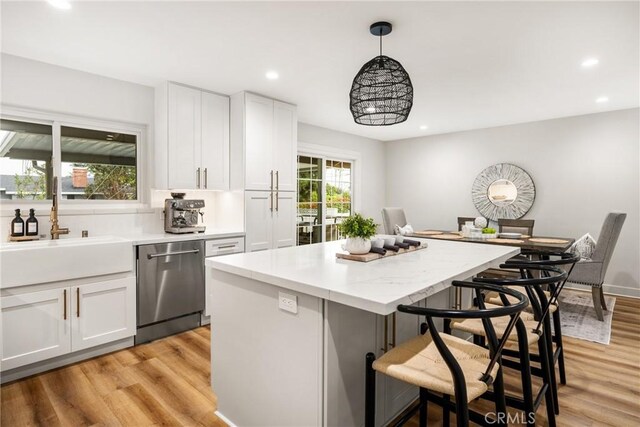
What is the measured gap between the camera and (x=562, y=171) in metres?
4.94

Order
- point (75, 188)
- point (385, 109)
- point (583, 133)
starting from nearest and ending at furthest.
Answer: point (385, 109) → point (75, 188) → point (583, 133)

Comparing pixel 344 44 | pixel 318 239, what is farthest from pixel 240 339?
pixel 318 239

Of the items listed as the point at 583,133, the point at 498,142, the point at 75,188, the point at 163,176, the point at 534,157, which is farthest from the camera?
the point at 498,142

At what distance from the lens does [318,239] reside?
569 centimetres

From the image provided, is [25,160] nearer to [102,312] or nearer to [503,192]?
[102,312]

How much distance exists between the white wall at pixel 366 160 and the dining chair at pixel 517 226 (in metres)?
2.32

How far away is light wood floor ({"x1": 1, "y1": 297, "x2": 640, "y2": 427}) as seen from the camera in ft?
6.48

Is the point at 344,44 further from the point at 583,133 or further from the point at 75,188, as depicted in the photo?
the point at 583,133

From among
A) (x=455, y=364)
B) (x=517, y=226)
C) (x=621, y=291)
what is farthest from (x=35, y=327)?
(x=621, y=291)

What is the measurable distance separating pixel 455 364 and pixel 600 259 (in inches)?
136

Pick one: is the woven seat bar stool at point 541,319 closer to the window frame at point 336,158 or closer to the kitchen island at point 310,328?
the kitchen island at point 310,328

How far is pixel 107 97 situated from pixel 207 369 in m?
2.70

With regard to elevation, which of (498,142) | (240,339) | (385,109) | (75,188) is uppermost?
(498,142)

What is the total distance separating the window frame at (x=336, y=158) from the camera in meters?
5.41
